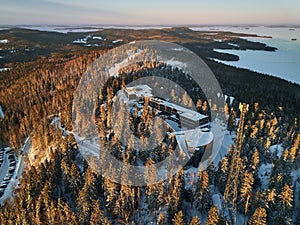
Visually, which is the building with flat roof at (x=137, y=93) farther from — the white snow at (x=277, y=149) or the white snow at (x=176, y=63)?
the white snow at (x=176, y=63)

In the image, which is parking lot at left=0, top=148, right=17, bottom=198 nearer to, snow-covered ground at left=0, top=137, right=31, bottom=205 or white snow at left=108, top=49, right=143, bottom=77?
snow-covered ground at left=0, top=137, right=31, bottom=205

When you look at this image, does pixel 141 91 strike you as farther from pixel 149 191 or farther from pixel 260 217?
pixel 260 217

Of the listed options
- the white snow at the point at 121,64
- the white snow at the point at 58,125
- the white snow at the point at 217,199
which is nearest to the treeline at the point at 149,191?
the white snow at the point at 217,199

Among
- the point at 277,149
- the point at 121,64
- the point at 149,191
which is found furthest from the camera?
the point at 121,64

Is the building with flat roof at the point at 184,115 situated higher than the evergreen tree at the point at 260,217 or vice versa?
the building with flat roof at the point at 184,115

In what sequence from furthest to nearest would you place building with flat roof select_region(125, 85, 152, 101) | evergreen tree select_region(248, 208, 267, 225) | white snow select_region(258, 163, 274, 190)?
building with flat roof select_region(125, 85, 152, 101) → white snow select_region(258, 163, 274, 190) → evergreen tree select_region(248, 208, 267, 225)

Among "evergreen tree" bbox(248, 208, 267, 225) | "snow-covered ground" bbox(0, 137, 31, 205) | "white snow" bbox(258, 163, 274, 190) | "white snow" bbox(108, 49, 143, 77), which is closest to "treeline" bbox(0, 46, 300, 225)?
"evergreen tree" bbox(248, 208, 267, 225)

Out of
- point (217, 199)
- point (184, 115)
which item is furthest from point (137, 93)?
point (217, 199)

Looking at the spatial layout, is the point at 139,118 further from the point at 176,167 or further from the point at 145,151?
the point at 176,167

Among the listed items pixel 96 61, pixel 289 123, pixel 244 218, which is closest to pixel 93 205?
pixel 244 218

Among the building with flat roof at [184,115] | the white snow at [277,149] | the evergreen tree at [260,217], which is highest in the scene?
the building with flat roof at [184,115]

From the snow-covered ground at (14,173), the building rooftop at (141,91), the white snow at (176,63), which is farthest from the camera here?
the white snow at (176,63)
